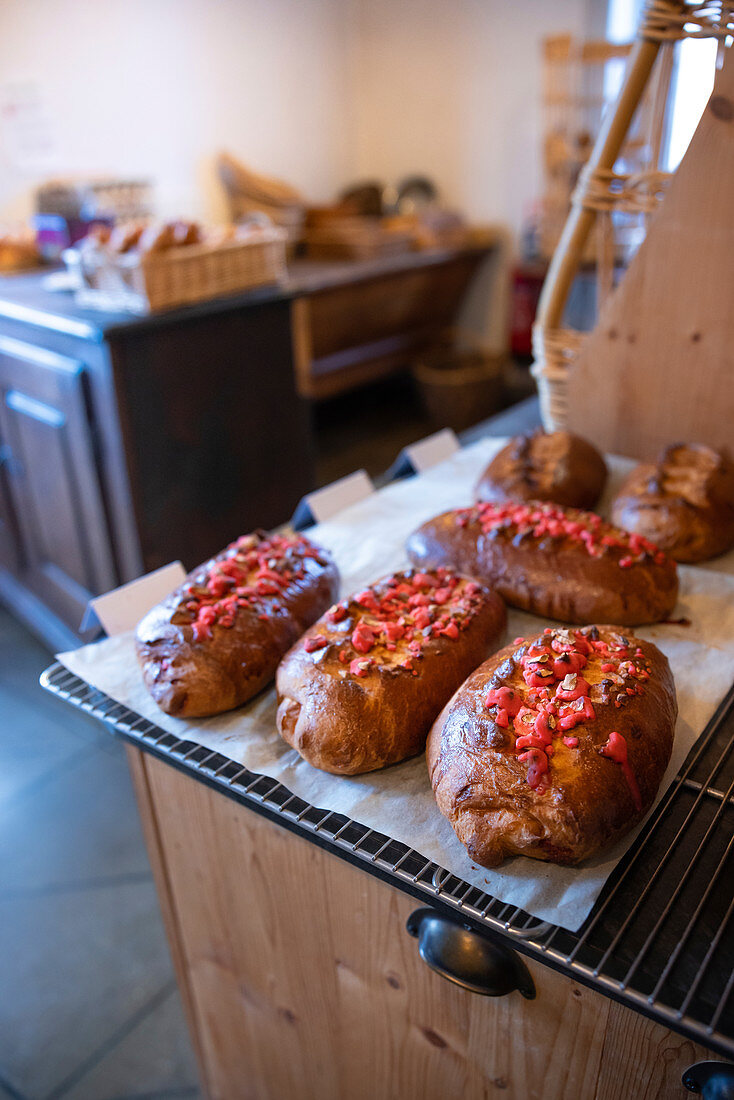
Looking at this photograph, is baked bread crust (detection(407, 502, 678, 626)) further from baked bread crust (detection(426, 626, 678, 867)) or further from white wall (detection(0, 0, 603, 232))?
white wall (detection(0, 0, 603, 232))

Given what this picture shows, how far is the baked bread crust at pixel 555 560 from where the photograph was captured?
4.13ft

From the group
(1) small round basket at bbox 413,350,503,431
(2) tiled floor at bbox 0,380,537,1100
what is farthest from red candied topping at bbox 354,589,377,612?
(1) small round basket at bbox 413,350,503,431

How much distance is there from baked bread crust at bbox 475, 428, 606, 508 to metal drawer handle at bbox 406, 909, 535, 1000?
0.85 meters

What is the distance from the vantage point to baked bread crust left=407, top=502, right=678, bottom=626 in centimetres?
126

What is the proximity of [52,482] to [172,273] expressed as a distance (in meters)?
0.78

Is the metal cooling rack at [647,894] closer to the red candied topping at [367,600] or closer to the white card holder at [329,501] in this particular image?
the red candied topping at [367,600]

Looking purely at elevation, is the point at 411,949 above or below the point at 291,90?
below

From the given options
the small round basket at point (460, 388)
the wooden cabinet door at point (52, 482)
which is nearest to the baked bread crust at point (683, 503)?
the wooden cabinet door at point (52, 482)

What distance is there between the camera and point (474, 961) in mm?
915

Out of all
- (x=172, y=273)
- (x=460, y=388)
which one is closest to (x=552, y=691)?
(x=172, y=273)

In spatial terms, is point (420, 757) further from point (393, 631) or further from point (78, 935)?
point (78, 935)

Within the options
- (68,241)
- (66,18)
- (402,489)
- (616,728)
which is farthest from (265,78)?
(616,728)

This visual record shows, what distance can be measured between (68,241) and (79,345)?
1.17m

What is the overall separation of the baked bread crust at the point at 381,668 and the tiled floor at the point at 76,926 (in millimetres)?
688
